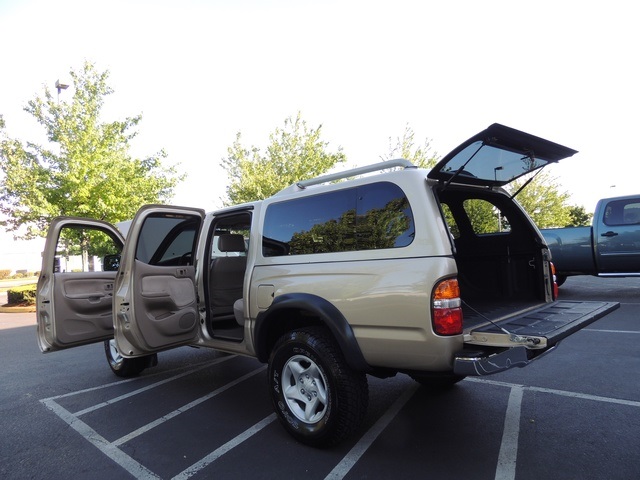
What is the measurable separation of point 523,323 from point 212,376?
12.2ft

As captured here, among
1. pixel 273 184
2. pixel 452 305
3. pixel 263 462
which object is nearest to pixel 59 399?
pixel 263 462

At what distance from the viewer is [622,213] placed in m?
9.07

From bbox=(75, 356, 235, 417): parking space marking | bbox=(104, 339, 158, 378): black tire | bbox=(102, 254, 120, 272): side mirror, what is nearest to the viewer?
bbox=(75, 356, 235, 417): parking space marking

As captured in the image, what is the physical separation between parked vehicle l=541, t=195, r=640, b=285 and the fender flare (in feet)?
29.6

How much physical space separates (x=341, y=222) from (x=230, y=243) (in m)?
1.86

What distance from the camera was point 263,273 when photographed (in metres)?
3.46

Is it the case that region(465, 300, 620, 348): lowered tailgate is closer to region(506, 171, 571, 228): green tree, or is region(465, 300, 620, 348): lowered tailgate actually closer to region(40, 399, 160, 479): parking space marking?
region(40, 399, 160, 479): parking space marking

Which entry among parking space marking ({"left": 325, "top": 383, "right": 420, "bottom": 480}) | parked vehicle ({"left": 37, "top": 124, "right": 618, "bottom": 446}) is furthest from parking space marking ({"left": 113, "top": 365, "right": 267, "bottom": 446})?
parking space marking ({"left": 325, "top": 383, "right": 420, "bottom": 480})

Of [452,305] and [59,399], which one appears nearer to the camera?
[452,305]

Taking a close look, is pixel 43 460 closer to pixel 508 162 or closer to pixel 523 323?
pixel 523 323

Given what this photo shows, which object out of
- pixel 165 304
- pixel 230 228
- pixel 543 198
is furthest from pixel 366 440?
pixel 543 198

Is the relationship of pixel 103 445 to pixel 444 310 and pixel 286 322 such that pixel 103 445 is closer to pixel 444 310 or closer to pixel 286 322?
pixel 286 322

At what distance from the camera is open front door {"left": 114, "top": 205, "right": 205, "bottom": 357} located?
3.81 m

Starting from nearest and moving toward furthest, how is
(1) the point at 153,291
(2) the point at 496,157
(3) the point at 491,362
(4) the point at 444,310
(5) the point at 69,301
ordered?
(3) the point at 491,362 → (4) the point at 444,310 → (2) the point at 496,157 → (1) the point at 153,291 → (5) the point at 69,301
